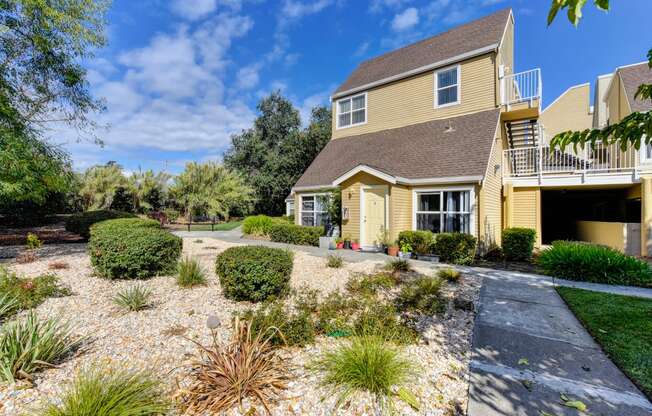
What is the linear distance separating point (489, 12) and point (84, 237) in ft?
69.4

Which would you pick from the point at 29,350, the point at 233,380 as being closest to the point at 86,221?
the point at 29,350

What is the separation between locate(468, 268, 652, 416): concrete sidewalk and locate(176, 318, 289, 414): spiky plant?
5.76 feet

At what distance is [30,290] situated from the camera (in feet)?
15.3

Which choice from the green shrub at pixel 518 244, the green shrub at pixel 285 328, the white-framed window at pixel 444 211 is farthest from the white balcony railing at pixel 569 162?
the green shrub at pixel 285 328

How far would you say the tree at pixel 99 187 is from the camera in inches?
913

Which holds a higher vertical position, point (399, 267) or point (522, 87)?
point (522, 87)

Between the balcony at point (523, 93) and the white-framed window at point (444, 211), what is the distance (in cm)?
459

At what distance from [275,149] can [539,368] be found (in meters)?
28.4

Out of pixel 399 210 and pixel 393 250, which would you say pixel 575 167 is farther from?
pixel 393 250

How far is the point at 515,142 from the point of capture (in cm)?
1412

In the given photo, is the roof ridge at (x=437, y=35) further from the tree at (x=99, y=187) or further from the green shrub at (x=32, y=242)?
the tree at (x=99, y=187)

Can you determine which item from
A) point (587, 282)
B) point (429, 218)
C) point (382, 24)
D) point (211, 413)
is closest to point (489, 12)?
point (382, 24)

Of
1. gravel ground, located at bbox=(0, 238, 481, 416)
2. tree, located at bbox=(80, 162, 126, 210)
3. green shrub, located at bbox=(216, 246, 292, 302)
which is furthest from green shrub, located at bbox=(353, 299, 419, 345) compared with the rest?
tree, located at bbox=(80, 162, 126, 210)

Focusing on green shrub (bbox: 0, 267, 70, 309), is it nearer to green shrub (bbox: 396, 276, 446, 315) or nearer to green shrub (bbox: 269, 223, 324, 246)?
green shrub (bbox: 396, 276, 446, 315)
